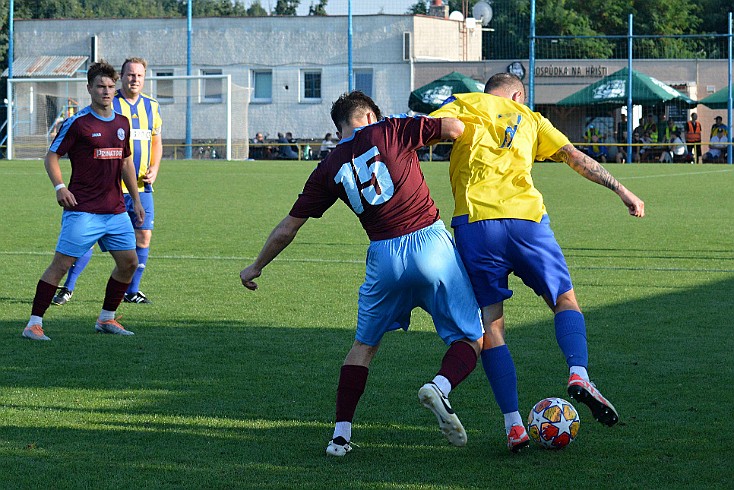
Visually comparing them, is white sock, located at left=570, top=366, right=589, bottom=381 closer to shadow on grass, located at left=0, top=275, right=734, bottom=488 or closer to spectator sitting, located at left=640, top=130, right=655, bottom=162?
shadow on grass, located at left=0, top=275, right=734, bottom=488

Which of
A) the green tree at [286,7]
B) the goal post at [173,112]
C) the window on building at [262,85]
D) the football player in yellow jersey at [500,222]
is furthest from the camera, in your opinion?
the green tree at [286,7]

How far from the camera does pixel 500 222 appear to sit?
521cm

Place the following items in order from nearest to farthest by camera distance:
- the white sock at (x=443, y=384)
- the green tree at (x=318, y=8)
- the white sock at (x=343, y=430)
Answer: the white sock at (x=443, y=384) → the white sock at (x=343, y=430) → the green tree at (x=318, y=8)

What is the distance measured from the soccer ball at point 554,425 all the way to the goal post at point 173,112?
110ft

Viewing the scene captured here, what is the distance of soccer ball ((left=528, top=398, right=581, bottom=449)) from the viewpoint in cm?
494

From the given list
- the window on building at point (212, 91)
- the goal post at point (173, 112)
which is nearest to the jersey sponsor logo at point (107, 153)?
the goal post at point (173, 112)

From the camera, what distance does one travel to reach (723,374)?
6512 millimetres

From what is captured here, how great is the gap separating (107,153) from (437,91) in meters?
34.6

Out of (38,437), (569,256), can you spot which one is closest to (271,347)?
(38,437)

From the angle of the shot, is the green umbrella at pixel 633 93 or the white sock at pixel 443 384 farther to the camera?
the green umbrella at pixel 633 93

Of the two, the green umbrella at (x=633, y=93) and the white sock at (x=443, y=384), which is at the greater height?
the green umbrella at (x=633, y=93)

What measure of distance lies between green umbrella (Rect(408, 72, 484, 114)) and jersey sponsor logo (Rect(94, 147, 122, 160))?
3330 centimetres

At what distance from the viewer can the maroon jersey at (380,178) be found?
4.88 meters

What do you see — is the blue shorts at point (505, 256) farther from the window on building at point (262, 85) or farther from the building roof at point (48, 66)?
the building roof at point (48, 66)
